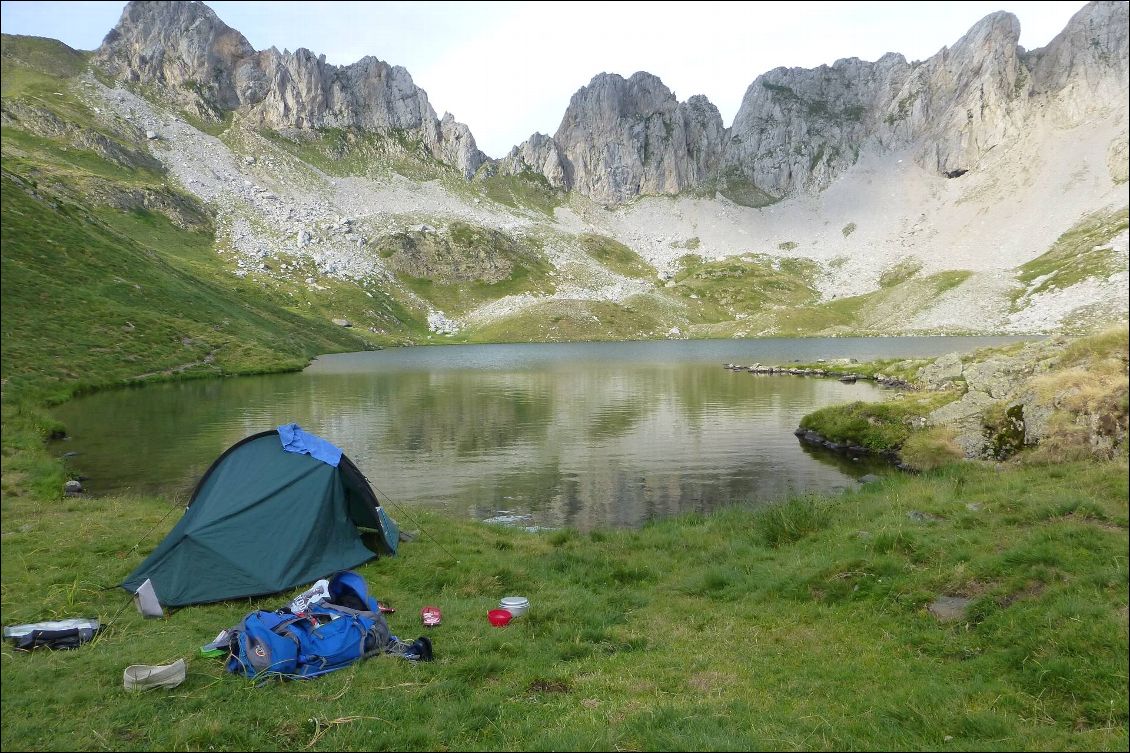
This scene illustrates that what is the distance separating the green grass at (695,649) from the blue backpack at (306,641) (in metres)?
A: 0.43

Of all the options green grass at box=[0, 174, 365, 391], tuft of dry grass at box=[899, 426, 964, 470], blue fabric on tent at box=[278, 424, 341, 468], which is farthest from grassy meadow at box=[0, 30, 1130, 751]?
tuft of dry grass at box=[899, 426, 964, 470]

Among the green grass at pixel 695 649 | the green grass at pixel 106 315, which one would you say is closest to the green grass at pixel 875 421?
the green grass at pixel 695 649

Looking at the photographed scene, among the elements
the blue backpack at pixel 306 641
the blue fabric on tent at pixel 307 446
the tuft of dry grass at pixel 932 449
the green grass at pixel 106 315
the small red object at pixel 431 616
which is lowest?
the small red object at pixel 431 616

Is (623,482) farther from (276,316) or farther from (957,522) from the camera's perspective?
(276,316)

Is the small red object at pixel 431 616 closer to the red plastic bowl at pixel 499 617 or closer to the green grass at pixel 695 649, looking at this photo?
the green grass at pixel 695 649

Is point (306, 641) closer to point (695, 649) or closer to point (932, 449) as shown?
point (695, 649)

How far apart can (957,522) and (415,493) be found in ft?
74.9

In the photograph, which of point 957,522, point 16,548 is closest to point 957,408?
point 957,522

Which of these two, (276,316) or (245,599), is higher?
(276,316)

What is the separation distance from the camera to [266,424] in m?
44.2

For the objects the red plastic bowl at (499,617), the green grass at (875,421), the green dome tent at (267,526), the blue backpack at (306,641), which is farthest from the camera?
the green grass at (875,421)

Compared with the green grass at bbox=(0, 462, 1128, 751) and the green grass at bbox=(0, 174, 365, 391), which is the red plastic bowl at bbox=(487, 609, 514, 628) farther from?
the green grass at bbox=(0, 174, 365, 391)

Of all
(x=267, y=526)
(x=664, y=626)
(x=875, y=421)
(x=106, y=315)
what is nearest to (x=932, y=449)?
(x=875, y=421)

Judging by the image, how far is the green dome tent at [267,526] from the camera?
14203mm
